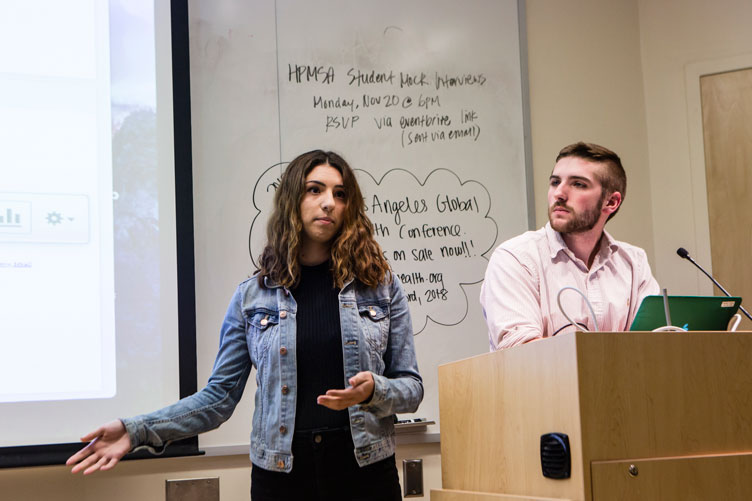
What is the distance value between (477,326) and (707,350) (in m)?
1.60

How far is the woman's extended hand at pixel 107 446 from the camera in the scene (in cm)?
179

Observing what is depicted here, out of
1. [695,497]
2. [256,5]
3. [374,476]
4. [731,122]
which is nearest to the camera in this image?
[695,497]

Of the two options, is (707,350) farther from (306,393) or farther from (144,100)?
(144,100)

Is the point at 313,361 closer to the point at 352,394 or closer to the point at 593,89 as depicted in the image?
the point at 352,394

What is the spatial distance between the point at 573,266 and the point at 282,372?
3.10 ft

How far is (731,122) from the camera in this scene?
3.41 metres

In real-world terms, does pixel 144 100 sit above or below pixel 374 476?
above

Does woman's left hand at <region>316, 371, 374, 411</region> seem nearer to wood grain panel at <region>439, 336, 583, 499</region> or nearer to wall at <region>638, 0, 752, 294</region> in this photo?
wood grain panel at <region>439, 336, 583, 499</region>

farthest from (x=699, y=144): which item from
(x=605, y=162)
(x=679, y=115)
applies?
(x=605, y=162)

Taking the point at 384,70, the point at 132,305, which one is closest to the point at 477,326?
the point at 384,70

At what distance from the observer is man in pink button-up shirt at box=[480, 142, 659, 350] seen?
88.8 inches

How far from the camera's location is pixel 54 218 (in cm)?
255

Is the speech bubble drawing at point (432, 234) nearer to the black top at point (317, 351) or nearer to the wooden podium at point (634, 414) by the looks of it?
the black top at point (317, 351)

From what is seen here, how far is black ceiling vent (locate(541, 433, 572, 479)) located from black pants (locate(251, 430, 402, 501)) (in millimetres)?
475
